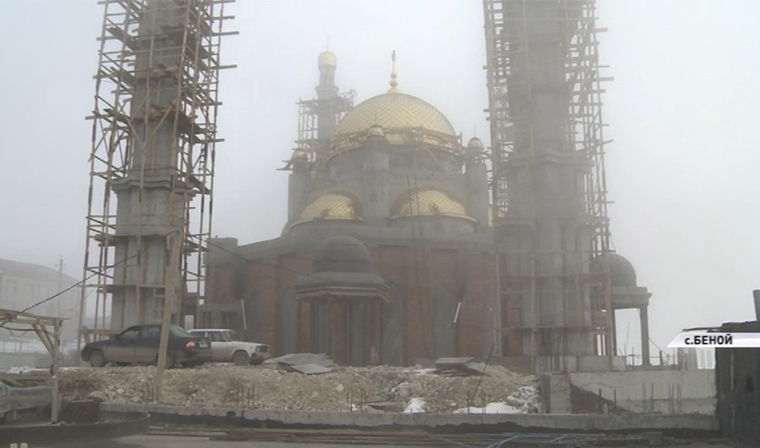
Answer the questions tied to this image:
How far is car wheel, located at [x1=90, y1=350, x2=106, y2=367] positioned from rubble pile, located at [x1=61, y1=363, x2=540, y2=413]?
109cm

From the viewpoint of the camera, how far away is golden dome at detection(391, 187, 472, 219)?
40.7m

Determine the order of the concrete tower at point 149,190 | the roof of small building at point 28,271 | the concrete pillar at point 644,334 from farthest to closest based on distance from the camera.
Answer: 1. the roof of small building at point 28,271
2. the concrete pillar at point 644,334
3. the concrete tower at point 149,190

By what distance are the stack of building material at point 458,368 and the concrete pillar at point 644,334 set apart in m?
9.72

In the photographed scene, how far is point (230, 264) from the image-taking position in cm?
3956

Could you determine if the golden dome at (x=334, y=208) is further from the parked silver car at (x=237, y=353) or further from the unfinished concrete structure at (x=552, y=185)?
the parked silver car at (x=237, y=353)

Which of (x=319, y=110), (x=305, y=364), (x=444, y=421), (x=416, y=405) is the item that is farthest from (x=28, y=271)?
(x=444, y=421)

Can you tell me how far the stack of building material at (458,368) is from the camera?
885 inches

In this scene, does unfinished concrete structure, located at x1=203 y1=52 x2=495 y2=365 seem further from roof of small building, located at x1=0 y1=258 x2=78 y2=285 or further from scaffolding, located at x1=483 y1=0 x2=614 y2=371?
roof of small building, located at x1=0 y1=258 x2=78 y2=285

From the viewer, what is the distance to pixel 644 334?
3067cm

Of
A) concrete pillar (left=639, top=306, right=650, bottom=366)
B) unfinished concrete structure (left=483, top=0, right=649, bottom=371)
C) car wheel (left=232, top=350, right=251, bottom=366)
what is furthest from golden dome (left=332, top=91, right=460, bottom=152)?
car wheel (left=232, top=350, right=251, bottom=366)

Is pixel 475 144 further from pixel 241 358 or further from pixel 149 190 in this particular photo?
pixel 241 358

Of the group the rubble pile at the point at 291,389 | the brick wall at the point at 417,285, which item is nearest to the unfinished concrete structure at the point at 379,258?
the brick wall at the point at 417,285

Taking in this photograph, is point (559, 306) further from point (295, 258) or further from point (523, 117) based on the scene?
point (295, 258)

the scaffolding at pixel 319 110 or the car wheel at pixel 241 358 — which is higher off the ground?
the scaffolding at pixel 319 110
